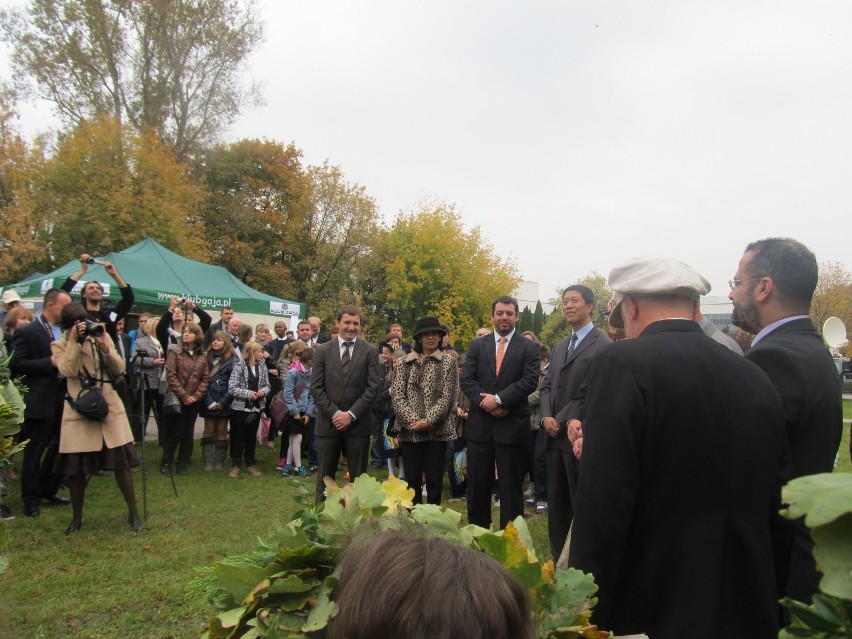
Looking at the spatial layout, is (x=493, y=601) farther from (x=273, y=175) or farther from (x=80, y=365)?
(x=273, y=175)

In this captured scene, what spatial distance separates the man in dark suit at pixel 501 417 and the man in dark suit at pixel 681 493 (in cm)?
373

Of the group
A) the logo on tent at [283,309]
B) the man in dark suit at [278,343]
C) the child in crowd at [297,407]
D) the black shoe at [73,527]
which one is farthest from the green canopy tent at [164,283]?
the black shoe at [73,527]

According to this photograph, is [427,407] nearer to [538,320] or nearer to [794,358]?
[794,358]

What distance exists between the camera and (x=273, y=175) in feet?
127

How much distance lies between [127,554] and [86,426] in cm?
121

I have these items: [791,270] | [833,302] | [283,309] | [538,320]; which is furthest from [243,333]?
[538,320]

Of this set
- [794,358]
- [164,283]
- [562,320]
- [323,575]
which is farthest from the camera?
[562,320]


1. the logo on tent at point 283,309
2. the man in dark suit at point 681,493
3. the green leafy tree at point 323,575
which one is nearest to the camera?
the green leafy tree at point 323,575

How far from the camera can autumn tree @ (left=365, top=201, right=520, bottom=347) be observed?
131 ft

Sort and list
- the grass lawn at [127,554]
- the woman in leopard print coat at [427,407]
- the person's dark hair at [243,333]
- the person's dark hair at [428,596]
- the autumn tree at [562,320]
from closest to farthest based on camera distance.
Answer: the person's dark hair at [428,596] → the grass lawn at [127,554] → the woman in leopard print coat at [427,407] → the person's dark hair at [243,333] → the autumn tree at [562,320]

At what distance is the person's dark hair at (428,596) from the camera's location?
1082mm

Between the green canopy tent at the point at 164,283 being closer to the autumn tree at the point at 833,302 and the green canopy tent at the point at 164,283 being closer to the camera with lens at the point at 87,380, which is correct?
the camera with lens at the point at 87,380

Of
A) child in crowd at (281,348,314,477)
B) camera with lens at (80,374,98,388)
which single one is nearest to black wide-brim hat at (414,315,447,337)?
camera with lens at (80,374,98,388)

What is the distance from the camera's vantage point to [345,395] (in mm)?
6828
